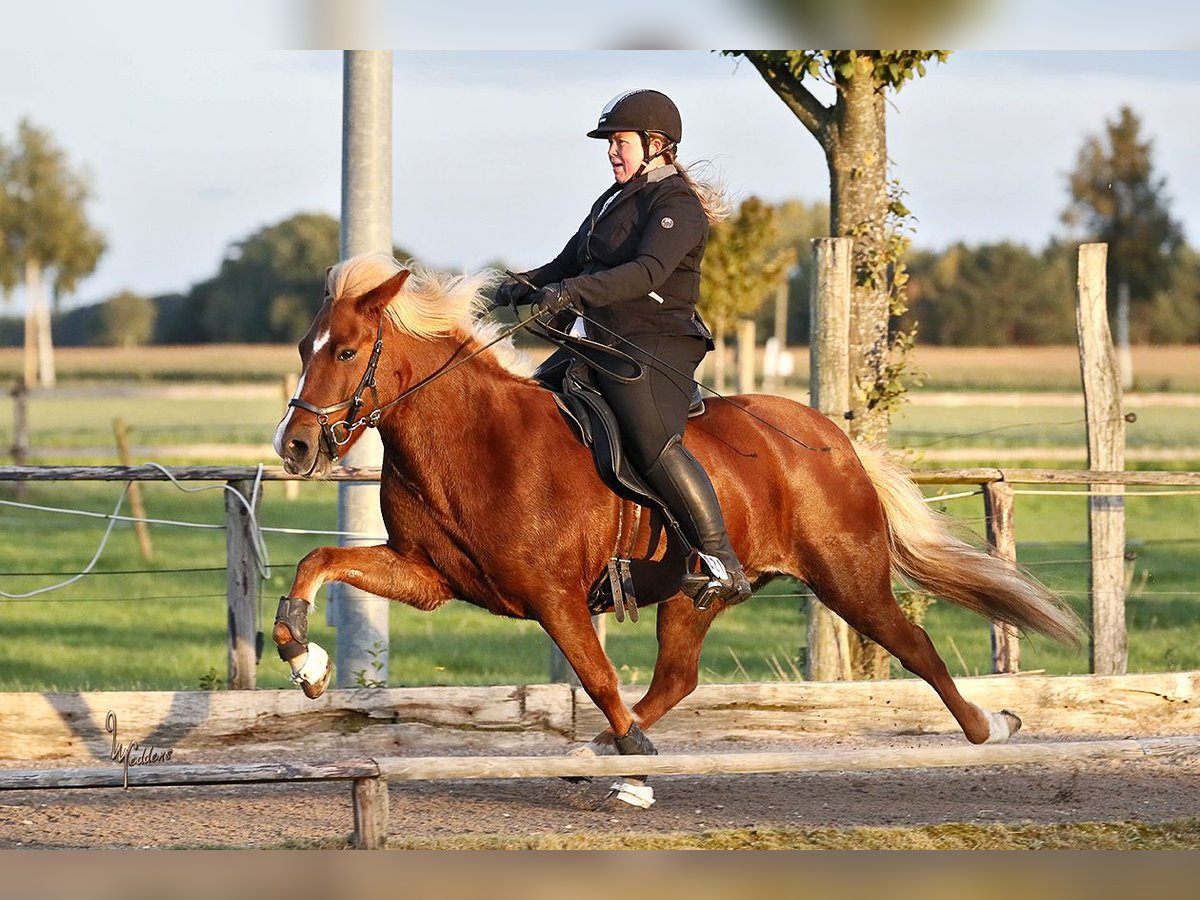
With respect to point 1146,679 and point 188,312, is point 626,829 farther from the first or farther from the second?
point 188,312

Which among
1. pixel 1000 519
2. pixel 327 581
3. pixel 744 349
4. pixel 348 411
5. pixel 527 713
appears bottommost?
pixel 527 713

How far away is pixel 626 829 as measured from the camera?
5.89 m

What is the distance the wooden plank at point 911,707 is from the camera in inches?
303

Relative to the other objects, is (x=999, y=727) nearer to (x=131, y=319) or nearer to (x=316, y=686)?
(x=316, y=686)

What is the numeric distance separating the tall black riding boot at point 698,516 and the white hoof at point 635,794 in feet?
2.63

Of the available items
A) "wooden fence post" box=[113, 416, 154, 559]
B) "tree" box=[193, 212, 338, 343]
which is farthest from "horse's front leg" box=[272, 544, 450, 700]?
"tree" box=[193, 212, 338, 343]

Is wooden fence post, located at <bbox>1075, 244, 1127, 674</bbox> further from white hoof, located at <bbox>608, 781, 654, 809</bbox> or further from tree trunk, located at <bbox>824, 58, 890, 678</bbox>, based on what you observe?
white hoof, located at <bbox>608, 781, 654, 809</bbox>

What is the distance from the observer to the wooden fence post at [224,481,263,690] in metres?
7.60

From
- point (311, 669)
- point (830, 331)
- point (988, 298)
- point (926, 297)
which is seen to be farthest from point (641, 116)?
point (988, 298)

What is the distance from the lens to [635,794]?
614cm

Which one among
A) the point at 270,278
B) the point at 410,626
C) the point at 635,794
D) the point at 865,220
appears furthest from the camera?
the point at 270,278

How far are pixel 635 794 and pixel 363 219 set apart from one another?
3.70 meters
